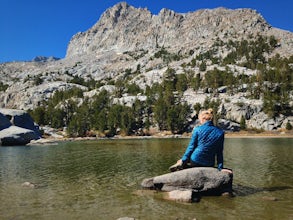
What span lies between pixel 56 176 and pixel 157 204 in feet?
47.2

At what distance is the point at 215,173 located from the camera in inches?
800

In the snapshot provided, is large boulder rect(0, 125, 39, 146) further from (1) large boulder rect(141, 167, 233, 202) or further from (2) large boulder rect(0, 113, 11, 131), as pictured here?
(1) large boulder rect(141, 167, 233, 202)

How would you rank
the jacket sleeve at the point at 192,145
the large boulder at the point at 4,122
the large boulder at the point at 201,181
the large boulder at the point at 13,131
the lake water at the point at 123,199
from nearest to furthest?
the lake water at the point at 123,199 → the large boulder at the point at 201,181 → the jacket sleeve at the point at 192,145 → the large boulder at the point at 13,131 → the large boulder at the point at 4,122

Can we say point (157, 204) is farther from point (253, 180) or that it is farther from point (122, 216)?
point (253, 180)

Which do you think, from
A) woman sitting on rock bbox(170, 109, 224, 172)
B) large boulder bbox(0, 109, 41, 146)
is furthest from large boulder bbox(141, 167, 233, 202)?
large boulder bbox(0, 109, 41, 146)

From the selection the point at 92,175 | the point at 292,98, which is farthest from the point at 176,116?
the point at 92,175

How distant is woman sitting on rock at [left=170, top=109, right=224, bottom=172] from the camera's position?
68.1 ft

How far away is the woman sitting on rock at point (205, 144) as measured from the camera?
2077cm

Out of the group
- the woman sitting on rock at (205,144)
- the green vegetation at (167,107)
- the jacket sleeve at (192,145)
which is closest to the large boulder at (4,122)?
the green vegetation at (167,107)

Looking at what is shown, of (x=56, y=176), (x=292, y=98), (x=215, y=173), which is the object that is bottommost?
(x=56, y=176)

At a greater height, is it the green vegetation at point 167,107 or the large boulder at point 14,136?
the green vegetation at point 167,107

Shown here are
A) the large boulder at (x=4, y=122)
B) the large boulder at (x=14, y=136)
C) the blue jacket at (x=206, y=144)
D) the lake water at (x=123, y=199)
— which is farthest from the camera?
the large boulder at (x=4, y=122)

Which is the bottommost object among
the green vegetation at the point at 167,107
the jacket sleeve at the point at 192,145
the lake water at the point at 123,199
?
the lake water at the point at 123,199

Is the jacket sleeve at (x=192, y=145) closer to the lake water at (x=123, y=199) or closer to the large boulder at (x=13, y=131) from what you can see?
the lake water at (x=123, y=199)
